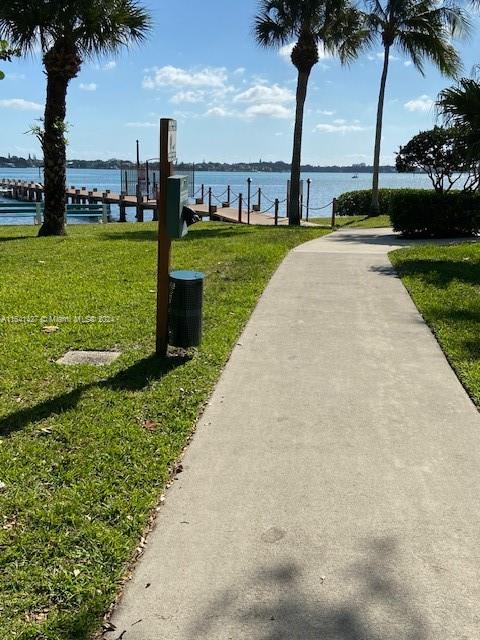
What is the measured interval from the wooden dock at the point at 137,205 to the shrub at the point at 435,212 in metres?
7.50

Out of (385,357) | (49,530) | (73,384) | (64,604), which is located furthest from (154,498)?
(385,357)

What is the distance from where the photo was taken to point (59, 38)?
1539 cm

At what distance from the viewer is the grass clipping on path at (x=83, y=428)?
8.41 ft

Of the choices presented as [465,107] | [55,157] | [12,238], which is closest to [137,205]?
[55,157]

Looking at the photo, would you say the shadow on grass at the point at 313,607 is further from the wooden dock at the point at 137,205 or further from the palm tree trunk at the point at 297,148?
the palm tree trunk at the point at 297,148

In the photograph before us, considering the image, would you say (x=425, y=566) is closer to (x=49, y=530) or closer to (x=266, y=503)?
(x=266, y=503)

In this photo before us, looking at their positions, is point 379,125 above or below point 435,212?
above

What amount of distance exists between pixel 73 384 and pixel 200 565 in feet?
8.23

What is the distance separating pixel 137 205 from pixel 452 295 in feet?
92.4

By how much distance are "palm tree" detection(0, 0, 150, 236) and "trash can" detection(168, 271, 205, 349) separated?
455 inches

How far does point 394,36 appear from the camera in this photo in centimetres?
2223

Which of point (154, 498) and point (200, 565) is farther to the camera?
point (154, 498)

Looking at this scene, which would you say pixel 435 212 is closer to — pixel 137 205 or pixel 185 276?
pixel 185 276

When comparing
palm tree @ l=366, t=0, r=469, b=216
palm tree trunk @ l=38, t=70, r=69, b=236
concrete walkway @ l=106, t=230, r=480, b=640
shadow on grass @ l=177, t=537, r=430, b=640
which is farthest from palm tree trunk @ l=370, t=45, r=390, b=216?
shadow on grass @ l=177, t=537, r=430, b=640
